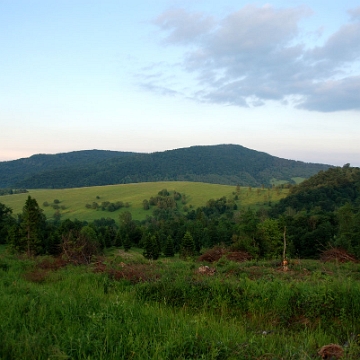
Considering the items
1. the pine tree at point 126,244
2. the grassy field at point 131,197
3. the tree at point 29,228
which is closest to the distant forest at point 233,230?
the tree at point 29,228

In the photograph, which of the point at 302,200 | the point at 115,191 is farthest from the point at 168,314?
the point at 115,191

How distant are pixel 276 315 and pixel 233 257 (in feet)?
33.5

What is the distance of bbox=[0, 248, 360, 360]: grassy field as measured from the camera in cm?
359

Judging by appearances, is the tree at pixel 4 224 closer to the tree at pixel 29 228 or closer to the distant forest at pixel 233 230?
the distant forest at pixel 233 230

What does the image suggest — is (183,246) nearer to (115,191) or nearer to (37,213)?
(37,213)

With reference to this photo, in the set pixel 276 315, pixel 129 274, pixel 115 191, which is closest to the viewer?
pixel 276 315

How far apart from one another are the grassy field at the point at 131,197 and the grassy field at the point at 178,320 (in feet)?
334

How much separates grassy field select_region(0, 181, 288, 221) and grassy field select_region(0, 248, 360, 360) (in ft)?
334

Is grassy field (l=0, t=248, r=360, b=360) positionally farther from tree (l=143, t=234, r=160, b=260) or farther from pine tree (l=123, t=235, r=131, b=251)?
pine tree (l=123, t=235, r=131, b=251)

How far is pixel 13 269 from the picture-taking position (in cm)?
954

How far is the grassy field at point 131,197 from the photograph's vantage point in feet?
370

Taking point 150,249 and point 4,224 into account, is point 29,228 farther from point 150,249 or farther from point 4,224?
point 4,224

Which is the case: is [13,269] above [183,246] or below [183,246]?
above

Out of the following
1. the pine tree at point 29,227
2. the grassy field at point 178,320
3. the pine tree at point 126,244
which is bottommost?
the pine tree at point 126,244
